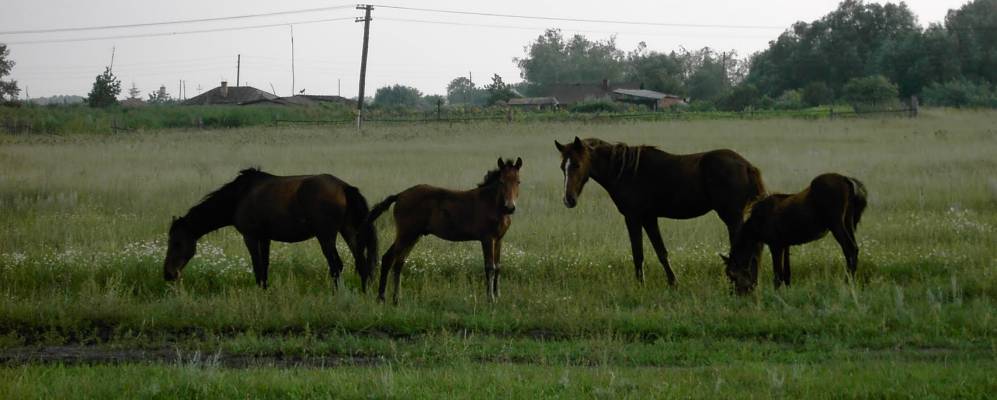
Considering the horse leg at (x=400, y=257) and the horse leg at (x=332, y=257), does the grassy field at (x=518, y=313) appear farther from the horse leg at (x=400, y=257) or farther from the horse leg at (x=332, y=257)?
the horse leg at (x=400, y=257)

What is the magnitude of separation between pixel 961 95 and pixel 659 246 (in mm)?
52323

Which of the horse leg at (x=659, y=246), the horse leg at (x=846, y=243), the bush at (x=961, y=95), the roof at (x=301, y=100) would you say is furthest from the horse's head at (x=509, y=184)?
the roof at (x=301, y=100)

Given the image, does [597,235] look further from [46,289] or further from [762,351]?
[46,289]

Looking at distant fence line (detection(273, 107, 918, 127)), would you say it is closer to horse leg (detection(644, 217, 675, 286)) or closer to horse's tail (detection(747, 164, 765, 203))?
horse leg (detection(644, 217, 675, 286))

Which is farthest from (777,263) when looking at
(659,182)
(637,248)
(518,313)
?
(518,313)

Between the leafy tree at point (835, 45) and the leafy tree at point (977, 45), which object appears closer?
the leafy tree at point (977, 45)

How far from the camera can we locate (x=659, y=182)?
10969 millimetres

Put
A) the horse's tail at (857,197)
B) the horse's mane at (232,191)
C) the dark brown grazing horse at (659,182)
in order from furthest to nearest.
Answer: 1. the horse's mane at (232,191)
2. the dark brown grazing horse at (659,182)
3. the horse's tail at (857,197)

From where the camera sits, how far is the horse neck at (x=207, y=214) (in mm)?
10891

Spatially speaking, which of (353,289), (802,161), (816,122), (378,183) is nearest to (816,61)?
(816,122)

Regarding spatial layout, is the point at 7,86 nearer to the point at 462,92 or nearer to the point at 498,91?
the point at 498,91

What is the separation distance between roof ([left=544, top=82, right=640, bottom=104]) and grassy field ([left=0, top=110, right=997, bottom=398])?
86873mm

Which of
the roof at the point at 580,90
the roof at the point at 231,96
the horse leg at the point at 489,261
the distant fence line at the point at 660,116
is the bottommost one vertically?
the horse leg at the point at 489,261

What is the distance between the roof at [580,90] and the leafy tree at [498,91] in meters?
8.55
